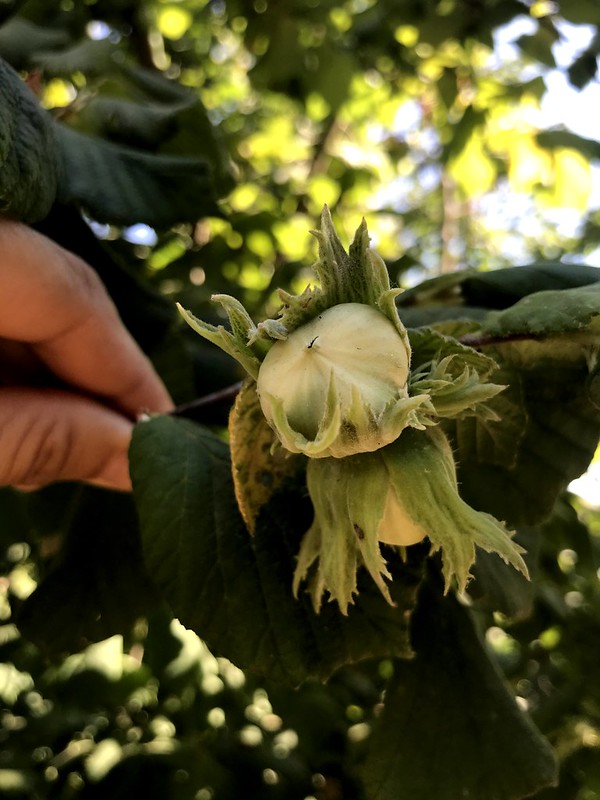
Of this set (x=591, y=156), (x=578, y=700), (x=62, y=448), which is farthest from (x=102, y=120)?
(x=578, y=700)

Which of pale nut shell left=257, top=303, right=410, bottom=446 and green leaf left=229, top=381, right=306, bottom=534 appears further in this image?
green leaf left=229, top=381, right=306, bottom=534

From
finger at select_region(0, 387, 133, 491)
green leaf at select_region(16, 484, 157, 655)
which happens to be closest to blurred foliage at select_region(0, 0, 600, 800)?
green leaf at select_region(16, 484, 157, 655)

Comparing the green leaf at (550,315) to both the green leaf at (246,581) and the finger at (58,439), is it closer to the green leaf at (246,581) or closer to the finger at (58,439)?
the green leaf at (246,581)

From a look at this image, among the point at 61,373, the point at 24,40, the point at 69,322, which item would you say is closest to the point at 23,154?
the point at 69,322

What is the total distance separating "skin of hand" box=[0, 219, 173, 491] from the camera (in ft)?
2.47

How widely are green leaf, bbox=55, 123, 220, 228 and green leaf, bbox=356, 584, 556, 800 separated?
688mm

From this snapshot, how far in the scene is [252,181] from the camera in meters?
2.14

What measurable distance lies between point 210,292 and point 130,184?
1.78 feet

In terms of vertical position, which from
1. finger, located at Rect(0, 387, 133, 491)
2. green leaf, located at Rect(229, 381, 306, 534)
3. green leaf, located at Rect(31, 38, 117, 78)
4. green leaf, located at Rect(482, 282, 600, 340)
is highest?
green leaf, located at Rect(482, 282, 600, 340)

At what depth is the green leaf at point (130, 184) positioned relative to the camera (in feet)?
3.15

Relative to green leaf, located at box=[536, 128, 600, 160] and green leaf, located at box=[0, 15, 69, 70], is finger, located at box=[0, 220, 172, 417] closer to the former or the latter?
green leaf, located at box=[0, 15, 69, 70]

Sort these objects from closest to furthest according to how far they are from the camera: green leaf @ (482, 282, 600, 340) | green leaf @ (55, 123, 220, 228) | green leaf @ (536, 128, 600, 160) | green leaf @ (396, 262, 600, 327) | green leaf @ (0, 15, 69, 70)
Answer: green leaf @ (482, 282, 600, 340), green leaf @ (396, 262, 600, 327), green leaf @ (55, 123, 220, 228), green leaf @ (0, 15, 69, 70), green leaf @ (536, 128, 600, 160)

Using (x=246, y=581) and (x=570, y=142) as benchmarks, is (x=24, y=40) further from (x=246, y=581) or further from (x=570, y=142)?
(x=570, y=142)

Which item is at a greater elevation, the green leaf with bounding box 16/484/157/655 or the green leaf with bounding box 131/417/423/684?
the green leaf with bounding box 131/417/423/684
